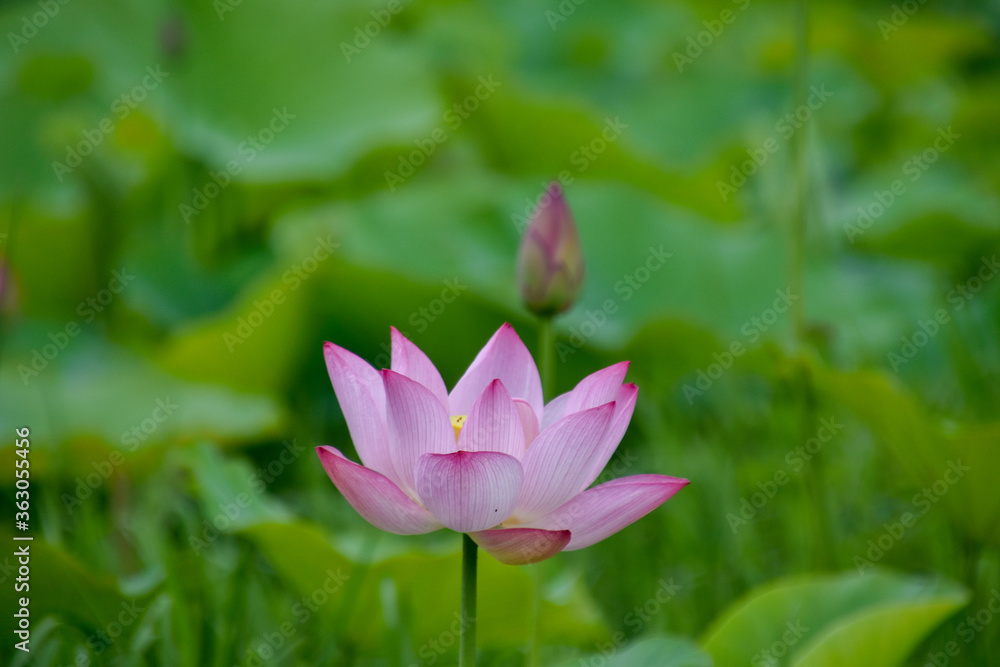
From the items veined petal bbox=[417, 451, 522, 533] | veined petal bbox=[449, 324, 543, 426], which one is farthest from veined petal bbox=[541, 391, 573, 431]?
veined petal bbox=[417, 451, 522, 533]

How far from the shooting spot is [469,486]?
44 cm

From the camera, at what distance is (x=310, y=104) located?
2039 millimetres

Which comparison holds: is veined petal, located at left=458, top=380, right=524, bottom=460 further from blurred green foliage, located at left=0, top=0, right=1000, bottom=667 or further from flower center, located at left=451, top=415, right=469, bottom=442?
blurred green foliage, located at left=0, top=0, right=1000, bottom=667

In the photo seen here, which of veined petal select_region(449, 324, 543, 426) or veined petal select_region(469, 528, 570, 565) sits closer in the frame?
veined petal select_region(469, 528, 570, 565)

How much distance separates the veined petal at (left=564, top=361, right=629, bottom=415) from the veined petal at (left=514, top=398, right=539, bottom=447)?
0.09ft

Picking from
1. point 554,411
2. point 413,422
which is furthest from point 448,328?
point 413,422

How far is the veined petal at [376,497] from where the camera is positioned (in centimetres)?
44

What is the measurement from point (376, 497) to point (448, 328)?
3.61ft

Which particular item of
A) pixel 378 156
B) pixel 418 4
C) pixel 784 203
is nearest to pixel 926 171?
pixel 784 203

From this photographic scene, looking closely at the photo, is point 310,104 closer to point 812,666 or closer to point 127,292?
point 127,292

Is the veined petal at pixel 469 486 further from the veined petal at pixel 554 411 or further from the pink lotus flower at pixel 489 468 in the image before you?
the veined petal at pixel 554 411

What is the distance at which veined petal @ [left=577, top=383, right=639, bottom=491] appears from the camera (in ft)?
1.55

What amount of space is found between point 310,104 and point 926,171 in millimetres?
1529

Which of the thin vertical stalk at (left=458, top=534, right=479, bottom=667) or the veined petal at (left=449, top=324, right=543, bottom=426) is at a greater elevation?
the veined petal at (left=449, top=324, right=543, bottom=426)
